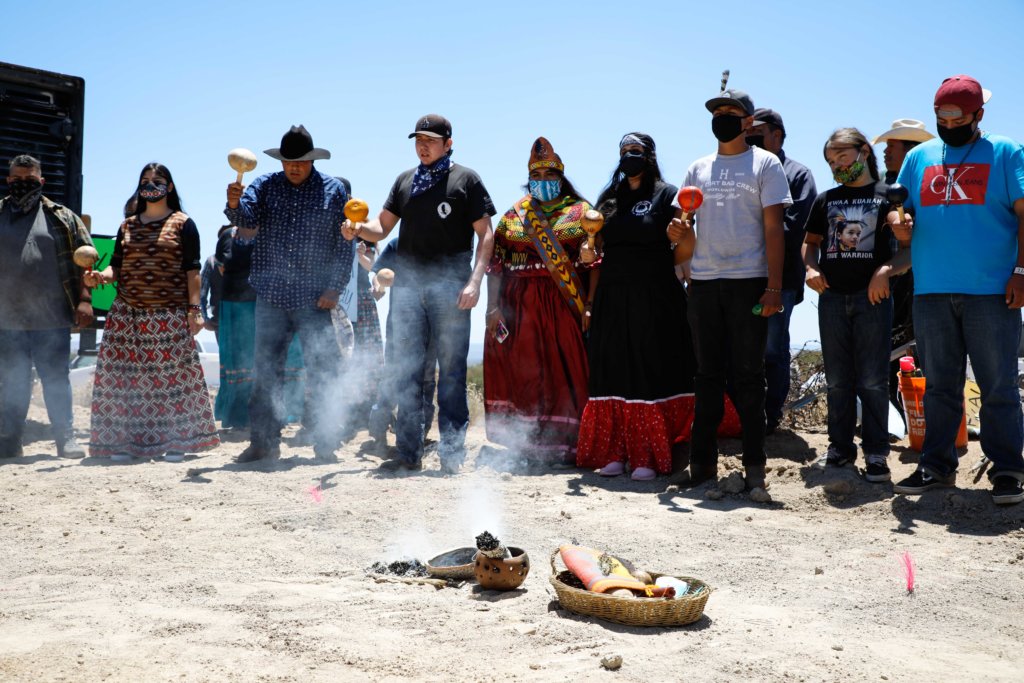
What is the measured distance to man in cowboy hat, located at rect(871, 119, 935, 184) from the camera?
590cm

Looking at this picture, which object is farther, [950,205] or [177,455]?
[177,455]

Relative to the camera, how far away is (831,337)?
17.7ft

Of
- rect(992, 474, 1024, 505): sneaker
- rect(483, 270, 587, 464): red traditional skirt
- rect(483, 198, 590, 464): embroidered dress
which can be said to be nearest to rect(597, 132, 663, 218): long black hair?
rect(483, 198, 590, 464): embroidered dress

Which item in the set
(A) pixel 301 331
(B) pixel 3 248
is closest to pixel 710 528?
(A) pixel 301 331

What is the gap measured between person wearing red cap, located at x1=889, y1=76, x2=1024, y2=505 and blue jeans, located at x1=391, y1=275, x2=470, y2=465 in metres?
2.63

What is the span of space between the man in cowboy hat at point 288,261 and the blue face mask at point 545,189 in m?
1.31

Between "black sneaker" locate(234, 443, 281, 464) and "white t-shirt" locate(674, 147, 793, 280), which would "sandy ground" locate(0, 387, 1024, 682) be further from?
"white t-shirt" locate(674, 147, 793, 280)

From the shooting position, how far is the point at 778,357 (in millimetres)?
6188

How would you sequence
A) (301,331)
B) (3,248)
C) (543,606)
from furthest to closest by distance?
(3,248)
(301,331)
(543,606)

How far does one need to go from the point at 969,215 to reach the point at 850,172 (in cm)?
73

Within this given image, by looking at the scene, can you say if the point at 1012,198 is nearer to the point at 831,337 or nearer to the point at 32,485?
the point at 831,337

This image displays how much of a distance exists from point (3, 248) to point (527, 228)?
3.84 metres

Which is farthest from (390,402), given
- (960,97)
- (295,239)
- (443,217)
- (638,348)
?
(960,97)

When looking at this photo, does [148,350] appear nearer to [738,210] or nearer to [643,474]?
[643,474]
